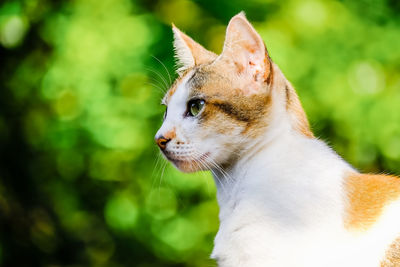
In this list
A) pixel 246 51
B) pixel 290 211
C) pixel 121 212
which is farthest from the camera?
pixel 121 212

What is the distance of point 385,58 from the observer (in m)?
3.78

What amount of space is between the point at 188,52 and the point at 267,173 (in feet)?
2.66

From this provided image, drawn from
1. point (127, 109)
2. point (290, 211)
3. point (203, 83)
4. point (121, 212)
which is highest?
point (203, 83)

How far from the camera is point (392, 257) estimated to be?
1.52m

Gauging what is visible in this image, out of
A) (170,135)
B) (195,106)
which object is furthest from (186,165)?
(195,106)

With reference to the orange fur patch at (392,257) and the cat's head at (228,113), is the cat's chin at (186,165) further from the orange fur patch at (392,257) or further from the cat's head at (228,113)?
the orange fur patch at (392,257)

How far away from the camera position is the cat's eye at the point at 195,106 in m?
1.98

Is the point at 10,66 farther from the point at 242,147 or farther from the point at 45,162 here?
the point at 242,147

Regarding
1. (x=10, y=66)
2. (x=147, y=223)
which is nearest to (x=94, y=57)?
(x=10, y=66)

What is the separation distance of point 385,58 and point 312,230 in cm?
257

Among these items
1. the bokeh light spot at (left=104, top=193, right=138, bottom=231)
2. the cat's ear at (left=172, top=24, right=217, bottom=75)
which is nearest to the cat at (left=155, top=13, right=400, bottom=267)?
the cat's ear at (left=172, top=24, right=217, bottom=75)

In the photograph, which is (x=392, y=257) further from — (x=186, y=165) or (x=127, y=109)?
(x=127, y=109)

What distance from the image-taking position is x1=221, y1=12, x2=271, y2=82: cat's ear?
1850 millimetres

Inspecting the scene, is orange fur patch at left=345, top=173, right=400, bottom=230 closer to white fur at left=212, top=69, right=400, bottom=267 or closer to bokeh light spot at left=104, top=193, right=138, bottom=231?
white fur at left=212, top=69, right=400, bottom=267
